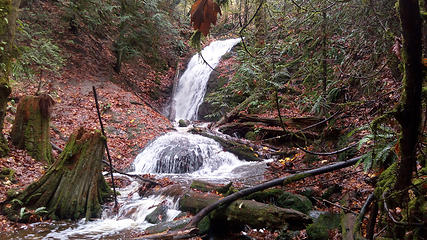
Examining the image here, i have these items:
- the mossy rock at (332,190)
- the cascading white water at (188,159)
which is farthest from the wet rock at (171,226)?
the cascading white water at (188,159)

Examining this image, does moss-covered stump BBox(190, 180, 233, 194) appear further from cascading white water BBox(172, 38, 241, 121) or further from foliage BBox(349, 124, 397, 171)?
cascading white water BBox(172, 38, 241, 121)

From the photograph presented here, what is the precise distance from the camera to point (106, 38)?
59.3ft

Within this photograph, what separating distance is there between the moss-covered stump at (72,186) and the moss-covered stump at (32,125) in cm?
203

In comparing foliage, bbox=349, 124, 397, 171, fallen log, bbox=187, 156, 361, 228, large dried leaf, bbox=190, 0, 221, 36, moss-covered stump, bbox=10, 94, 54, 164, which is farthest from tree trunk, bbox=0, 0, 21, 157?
foliage, bbox=349, 124, 397, 171

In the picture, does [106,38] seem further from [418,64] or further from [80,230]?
[418,64]

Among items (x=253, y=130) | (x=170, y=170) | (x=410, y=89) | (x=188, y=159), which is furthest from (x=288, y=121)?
(x=410, y=89)

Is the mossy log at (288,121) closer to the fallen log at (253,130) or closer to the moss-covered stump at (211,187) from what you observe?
the fallen log at (253,130)

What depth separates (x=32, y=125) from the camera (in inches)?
275

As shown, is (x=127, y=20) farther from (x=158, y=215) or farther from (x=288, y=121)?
(x=158, y=215)

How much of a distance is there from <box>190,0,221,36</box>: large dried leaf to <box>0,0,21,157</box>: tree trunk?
6.71 metres

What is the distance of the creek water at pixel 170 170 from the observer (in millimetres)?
4910

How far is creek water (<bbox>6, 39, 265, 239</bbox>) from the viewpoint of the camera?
4.91m

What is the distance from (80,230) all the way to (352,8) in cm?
629

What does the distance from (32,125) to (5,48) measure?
194cm
